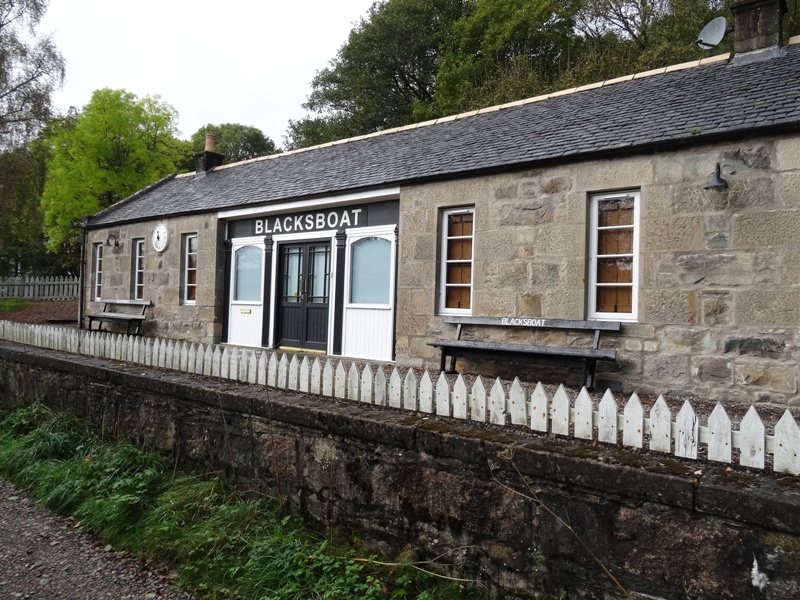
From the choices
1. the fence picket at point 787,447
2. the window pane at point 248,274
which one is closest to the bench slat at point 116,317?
the window pane at point 248,274

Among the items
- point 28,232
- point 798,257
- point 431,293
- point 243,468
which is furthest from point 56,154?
point 798,257

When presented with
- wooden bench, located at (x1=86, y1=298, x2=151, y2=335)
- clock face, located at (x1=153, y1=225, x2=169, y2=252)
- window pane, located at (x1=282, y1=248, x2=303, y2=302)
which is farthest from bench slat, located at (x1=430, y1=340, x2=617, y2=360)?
wooden bench, located at (x1=86, y1=298, x2=151, y2=335)

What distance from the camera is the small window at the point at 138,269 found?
14945 mm

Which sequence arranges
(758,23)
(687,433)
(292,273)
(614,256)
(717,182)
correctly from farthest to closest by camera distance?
(292,273) → (758,23) → (614,256) → (717,182) → (687,433)

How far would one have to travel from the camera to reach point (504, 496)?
10.9 ft

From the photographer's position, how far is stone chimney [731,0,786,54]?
7.98m

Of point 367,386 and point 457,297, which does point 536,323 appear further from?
point 367,386

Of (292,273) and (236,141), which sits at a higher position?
(236,141)

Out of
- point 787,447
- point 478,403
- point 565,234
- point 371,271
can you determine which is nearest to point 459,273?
point 565,234

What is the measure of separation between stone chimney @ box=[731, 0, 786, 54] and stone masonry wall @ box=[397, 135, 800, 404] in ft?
9.82

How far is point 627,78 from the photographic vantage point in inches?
381

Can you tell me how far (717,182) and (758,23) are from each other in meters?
3.54

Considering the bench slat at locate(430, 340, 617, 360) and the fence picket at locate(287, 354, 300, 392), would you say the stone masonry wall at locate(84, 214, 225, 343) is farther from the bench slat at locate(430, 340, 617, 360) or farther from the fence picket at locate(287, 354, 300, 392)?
the fence picket at locate(287, 354, 300, 392)

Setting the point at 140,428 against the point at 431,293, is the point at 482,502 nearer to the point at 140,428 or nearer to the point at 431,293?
the point at 140,428
